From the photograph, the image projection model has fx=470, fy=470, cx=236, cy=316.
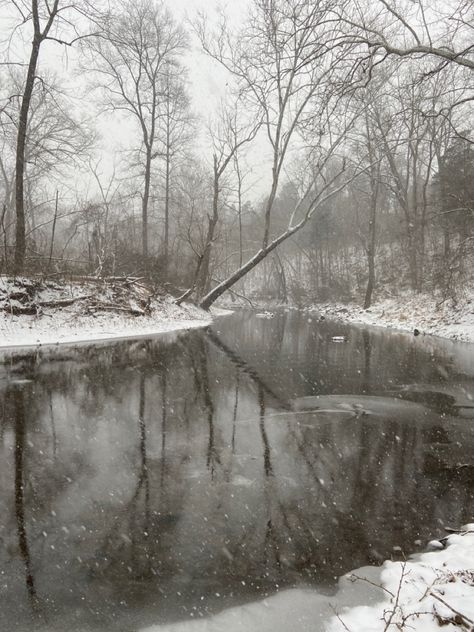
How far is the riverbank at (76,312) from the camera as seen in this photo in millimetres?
14695

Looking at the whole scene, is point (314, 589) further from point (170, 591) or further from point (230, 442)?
point (230, 442)

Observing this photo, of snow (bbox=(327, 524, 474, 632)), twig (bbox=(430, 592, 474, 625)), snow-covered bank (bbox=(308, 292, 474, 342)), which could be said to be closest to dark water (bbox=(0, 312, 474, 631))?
snow (bbox=(327, 524, 474, 632))

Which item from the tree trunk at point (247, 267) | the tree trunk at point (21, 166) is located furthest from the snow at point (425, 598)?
the tree trunk at point (247, 267)

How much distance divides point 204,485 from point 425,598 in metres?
2.51

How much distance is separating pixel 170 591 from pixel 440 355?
12211mm

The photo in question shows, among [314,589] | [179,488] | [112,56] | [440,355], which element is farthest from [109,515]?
[112,56]

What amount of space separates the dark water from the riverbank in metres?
4.65

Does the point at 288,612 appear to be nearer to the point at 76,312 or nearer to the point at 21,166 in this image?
the point at 76,312

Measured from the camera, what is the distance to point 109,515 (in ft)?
13.9

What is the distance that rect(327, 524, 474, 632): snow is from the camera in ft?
8.96

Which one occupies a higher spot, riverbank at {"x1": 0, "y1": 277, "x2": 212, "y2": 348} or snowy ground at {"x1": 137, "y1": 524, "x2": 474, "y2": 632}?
→ riverbank at {"x1": 0, "y1": 277, "x2": 212, "y2": 348}

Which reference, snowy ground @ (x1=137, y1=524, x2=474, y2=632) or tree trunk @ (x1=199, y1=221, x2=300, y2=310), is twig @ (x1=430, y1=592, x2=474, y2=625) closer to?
snowy ground @ (x1=137, y1=524, x2=474, y2=632)

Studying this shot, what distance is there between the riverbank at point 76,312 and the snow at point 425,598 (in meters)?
12.8

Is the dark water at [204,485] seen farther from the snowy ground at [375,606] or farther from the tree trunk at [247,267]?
the tree trunk at [247,267]
